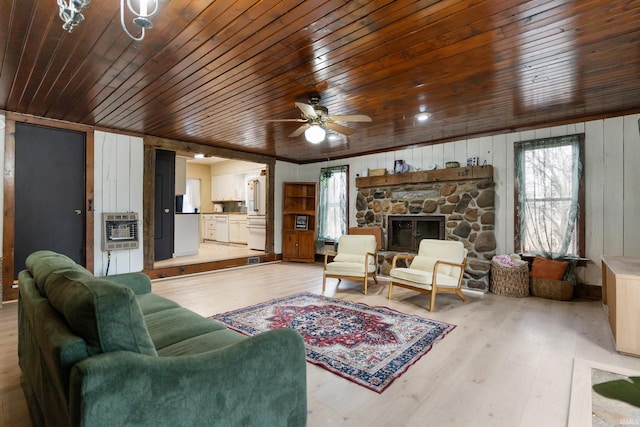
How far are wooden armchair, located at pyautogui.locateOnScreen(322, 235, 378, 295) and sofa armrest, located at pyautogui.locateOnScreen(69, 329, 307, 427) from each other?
3.09 meters

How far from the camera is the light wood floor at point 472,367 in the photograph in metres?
1.79

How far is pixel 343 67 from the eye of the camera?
9.17 feet

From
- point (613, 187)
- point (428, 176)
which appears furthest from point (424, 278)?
point (613, 187)

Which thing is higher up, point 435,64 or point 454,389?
point 435,64

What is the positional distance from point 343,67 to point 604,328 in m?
3.64

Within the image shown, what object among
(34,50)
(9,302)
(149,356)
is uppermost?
(34,50)

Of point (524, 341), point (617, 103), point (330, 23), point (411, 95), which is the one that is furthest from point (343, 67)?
point (617, 103)

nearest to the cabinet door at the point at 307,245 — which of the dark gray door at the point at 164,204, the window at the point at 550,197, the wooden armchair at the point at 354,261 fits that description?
the wooden armchair at the point at 354,261

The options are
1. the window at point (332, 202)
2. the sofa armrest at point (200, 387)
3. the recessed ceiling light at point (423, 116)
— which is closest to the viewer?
the sofa armrest at point (200, 387)

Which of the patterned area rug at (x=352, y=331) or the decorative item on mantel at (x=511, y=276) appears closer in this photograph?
the patterned area rug at (x=352, y=331)

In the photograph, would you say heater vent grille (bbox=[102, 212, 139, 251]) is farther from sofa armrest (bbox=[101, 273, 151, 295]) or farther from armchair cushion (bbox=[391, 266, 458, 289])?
armchair cushion (bbox=[391, 266, 458, 289])

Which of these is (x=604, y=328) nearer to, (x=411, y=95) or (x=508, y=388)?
(x=508, y=388)

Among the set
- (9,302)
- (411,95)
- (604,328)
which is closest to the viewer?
(604,328)

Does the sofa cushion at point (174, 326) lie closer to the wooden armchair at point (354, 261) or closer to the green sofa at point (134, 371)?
the green sofa at point (134, 371)
